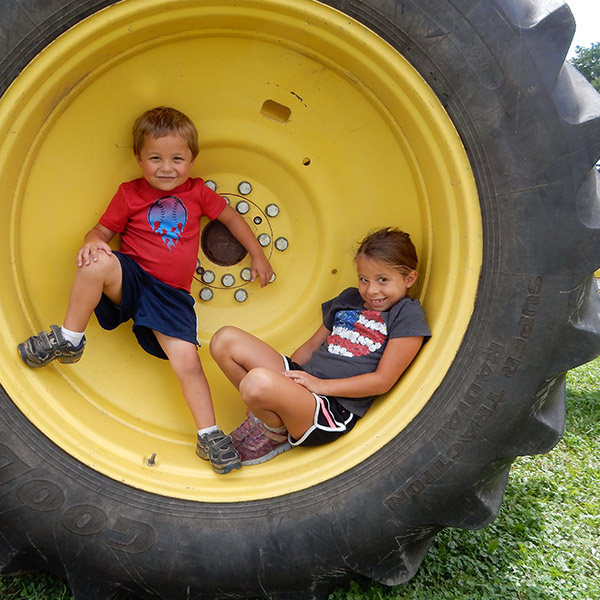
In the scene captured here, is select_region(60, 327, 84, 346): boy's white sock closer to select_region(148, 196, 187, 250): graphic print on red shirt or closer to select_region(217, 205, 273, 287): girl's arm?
select_region(148, 196, 187, 250): graphic print on red shirt

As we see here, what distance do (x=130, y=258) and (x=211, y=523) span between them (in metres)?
0.91

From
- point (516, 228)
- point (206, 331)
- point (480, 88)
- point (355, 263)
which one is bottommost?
point (206, 331)

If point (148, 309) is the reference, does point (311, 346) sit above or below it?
above

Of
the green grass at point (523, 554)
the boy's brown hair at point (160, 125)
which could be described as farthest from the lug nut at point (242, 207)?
the green grass at point (523, 554)

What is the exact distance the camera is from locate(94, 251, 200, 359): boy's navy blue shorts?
2008 mm

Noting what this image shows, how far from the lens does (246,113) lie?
2.09 metres

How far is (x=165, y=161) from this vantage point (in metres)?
1.99

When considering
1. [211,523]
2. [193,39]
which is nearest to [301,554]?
[211,523]

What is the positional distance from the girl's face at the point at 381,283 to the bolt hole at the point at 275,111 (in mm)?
547

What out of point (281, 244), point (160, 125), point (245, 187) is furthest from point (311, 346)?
point (160, 125)

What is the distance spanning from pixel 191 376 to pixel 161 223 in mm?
529

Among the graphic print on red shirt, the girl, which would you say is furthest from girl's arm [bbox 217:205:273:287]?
the girl

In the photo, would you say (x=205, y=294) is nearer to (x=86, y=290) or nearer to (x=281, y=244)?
(x=281, y=244)

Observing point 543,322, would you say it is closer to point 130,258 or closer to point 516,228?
point 516,228
